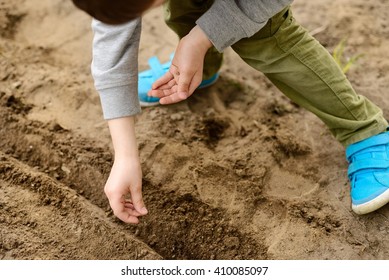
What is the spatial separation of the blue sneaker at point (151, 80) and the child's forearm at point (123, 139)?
22.6 inches

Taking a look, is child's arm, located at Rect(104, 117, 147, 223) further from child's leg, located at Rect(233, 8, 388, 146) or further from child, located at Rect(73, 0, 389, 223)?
child's leg, located at Rect(233, 8, 388, 146)

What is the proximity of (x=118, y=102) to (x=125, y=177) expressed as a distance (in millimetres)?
213

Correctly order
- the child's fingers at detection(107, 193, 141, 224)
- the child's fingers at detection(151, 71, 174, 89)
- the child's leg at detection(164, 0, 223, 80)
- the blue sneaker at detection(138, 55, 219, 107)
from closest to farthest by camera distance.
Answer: the child's fingers at detection(107, 193, 141, 224), the child's fingers at detection(151, 71, 174, 89), the child's leg at detection(164, 0, 223, 80), the blue sneaker at detection(138, 55, 219, 107)

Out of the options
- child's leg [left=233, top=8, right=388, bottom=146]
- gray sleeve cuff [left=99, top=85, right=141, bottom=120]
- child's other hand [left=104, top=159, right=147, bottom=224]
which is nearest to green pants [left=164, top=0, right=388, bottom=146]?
child's leg [left=233, top=8, right=388, bottom=146]

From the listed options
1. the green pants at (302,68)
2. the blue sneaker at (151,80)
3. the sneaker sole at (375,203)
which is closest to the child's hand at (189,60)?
the green pants at (302,68)

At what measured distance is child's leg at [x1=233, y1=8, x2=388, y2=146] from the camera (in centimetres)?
164

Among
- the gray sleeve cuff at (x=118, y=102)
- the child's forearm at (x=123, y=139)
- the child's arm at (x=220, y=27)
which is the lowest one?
the child's forearm at (x=123, y=139)

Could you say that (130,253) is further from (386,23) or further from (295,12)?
(386,23)

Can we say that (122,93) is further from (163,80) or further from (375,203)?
(375,203)

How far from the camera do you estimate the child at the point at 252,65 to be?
1.46 metres

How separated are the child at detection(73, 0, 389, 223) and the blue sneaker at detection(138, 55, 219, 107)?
158 mm

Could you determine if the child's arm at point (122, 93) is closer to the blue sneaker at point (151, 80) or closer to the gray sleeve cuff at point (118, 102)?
the gray sleeve cuff at point (118, 102)

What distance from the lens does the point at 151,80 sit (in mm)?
2127

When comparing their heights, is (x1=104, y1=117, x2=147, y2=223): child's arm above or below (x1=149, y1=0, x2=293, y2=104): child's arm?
below
